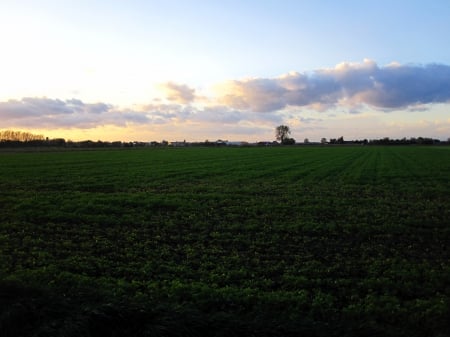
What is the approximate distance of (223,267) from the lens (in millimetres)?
10812

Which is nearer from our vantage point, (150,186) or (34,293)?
(34,293)

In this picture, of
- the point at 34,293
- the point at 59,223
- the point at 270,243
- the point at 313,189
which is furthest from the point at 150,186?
the point at 34,293

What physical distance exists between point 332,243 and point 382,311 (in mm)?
5566

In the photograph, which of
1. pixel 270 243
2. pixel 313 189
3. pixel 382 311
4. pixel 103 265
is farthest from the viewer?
pixel 313 189

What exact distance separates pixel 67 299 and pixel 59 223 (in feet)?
32.6

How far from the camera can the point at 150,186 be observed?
99.4 feet

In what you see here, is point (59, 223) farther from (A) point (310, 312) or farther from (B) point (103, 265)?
(A) point (310, 312)

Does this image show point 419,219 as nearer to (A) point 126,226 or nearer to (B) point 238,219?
(B) point 238,219

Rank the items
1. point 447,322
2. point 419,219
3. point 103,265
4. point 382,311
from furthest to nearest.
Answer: point 419,219
point 103,265
point 382,311
point 447,322

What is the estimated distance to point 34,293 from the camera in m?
7.72

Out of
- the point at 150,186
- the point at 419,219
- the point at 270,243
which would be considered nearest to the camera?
the point at 270,243

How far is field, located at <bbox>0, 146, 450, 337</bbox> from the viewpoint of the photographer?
6.77 meters

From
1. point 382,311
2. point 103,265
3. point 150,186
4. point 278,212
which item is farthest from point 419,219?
point 150,186

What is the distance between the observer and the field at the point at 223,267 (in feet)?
22.2
